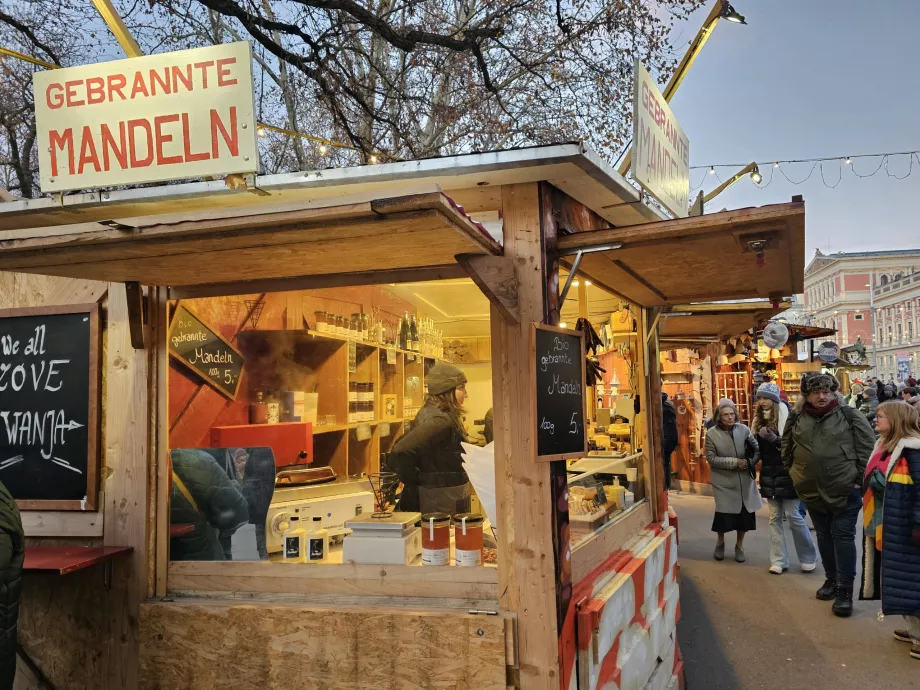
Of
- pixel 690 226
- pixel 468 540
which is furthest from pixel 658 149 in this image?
pixel 468 540

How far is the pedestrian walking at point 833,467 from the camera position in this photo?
5.68 m

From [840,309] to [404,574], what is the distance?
85.7 meters

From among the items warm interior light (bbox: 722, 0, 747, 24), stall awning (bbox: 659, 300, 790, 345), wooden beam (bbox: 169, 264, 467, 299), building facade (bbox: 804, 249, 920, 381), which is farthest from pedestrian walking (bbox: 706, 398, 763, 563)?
building facade (bbox: 804, 249, 920, 381)

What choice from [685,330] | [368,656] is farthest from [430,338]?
[685,330]

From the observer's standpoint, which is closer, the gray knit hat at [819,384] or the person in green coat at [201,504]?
the person in green coat at [201,504]

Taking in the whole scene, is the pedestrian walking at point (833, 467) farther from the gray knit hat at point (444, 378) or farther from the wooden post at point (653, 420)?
the gray knit hat at point (444, 378)

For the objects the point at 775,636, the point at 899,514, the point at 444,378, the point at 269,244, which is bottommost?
the point at 775,636

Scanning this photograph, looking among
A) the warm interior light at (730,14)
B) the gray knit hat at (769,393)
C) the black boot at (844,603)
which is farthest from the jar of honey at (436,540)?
the gray knit hat at (769,393)

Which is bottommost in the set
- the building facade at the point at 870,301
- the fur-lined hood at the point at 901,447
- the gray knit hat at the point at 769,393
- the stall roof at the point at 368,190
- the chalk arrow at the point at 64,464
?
the fur-lined hood at the point at 901,447

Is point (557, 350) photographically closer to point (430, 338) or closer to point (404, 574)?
point (430, 338)

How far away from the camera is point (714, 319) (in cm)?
771

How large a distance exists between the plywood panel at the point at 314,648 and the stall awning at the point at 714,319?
4129 millimetres

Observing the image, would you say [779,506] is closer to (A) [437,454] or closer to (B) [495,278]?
(A) [437,454]

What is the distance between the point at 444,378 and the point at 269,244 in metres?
1.34
